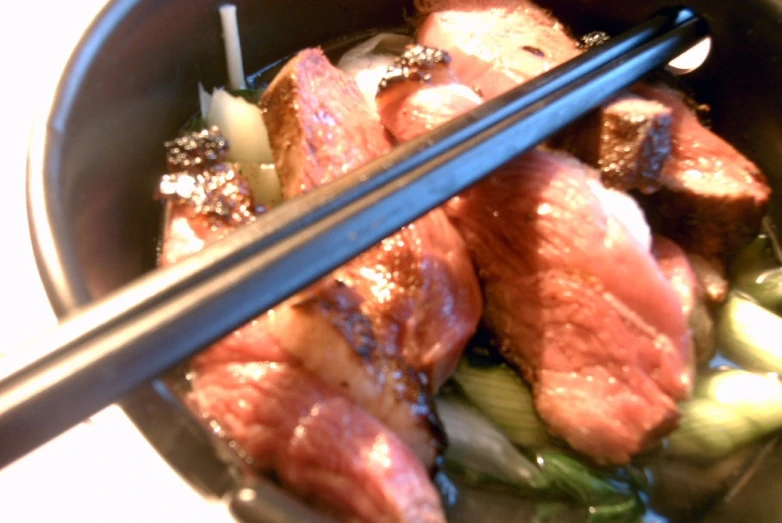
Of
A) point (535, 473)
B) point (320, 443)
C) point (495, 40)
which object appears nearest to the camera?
point (320, 443)

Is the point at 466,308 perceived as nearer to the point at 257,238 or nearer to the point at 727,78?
the point at 257,238

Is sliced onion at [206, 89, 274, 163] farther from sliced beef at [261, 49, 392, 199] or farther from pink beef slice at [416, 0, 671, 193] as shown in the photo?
pink beef slice at [416, 0, 671, 193]

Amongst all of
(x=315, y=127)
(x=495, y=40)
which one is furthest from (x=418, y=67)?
(x=495, y=40)

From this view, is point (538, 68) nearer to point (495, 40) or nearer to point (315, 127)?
point (495, 40)

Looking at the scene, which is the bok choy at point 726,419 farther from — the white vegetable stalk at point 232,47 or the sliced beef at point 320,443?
the white vegetable stalk at point 232,47

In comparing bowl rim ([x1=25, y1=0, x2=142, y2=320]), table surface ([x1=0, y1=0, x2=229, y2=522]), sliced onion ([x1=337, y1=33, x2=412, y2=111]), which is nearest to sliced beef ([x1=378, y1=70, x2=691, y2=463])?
sliced onion ([x1=337, y1=33, x2=412, y2=111])
